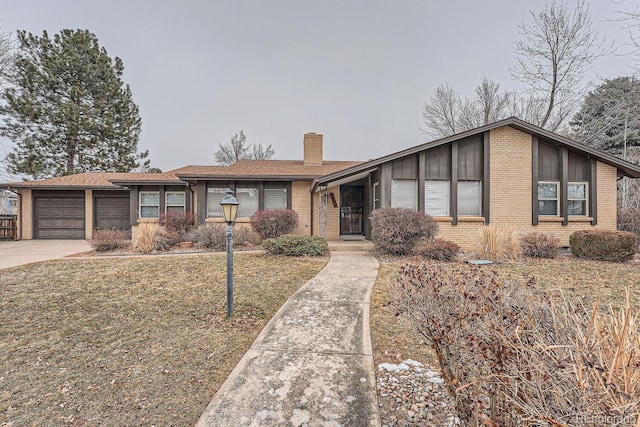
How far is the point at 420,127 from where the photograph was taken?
22609 millimetres

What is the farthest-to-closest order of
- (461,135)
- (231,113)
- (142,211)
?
(231,113) < (142,211) < (461,135)

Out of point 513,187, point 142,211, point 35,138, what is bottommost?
point 142,211

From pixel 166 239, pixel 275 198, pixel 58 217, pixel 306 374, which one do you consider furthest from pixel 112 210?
pixel 306 374

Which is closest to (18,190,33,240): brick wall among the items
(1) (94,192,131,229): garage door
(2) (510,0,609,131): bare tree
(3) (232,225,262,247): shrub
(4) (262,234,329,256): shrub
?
(1) (94,192,131,229): garage door

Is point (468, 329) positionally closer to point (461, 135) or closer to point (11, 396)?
point (11, 396)

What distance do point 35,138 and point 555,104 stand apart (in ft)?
115

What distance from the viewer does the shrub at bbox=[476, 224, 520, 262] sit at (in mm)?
7723

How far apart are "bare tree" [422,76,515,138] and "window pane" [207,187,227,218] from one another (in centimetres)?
1742

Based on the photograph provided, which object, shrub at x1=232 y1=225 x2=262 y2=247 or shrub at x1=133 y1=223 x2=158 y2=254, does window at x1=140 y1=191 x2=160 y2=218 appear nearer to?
shrub at x1=133 y1=223 x2=158 y2=254

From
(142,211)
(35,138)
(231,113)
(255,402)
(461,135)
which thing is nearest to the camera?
(255,402)

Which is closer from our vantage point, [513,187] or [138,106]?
[513,187]

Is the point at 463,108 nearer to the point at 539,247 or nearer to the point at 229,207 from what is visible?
the point at 539,247

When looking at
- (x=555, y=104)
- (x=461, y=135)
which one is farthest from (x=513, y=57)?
(x=461, y=135)

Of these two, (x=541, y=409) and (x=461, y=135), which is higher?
(x=461, y=135)
